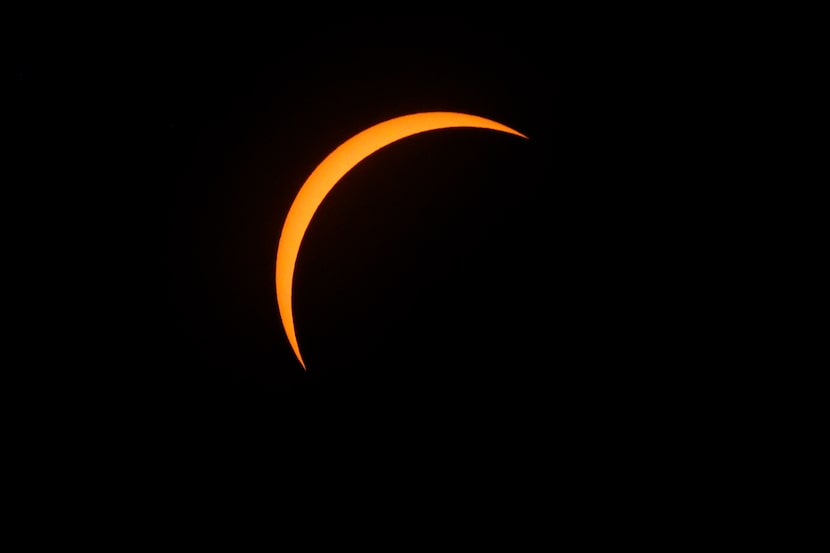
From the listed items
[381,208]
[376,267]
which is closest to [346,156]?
[381,208]

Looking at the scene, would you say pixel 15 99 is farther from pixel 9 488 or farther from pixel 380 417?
pixel 380 417

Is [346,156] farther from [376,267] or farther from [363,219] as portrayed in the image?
[376,267]

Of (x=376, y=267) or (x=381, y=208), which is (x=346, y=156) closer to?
(x=381, y=208)

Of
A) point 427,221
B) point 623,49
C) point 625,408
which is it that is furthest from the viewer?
point 625,408

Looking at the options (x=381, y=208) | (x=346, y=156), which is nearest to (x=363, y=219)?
(x=381, y=208)

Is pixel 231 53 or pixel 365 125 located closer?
pixel 365 125

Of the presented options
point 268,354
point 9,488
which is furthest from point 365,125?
point 9,488

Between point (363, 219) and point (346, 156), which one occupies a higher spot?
point (346, 156)

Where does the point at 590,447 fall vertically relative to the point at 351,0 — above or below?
below
